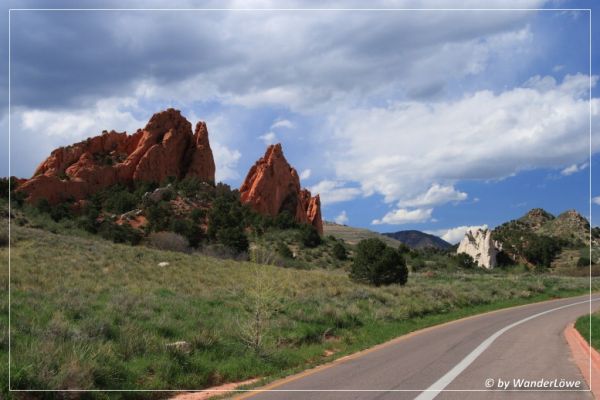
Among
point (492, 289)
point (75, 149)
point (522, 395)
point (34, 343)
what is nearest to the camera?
point (522, 395)

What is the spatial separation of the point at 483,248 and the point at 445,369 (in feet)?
270

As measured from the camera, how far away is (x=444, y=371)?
995cm

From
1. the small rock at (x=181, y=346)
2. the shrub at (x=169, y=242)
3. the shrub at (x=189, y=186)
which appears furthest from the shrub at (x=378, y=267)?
the shrub at (x=189, y=186)

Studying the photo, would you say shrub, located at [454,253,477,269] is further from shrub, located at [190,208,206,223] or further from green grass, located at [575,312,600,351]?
green grass, located at [575,312,600,351]

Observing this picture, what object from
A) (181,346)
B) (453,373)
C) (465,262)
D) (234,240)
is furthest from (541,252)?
(181,346)

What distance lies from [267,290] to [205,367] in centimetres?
272

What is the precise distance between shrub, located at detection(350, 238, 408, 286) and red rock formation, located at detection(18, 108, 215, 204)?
55.8m

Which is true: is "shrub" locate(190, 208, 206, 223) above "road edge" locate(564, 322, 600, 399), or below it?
above

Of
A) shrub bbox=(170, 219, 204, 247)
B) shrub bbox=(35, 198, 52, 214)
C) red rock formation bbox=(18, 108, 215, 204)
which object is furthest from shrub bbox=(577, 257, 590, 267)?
shrub bbox=(35, 198, 52, 214)

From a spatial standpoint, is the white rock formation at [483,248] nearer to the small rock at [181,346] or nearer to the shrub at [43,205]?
the shrub at [43,205]

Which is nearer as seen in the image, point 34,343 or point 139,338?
point 34,343

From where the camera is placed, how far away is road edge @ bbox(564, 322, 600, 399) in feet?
27.8

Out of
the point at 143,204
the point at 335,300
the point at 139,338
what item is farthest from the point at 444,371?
the point at 143,204

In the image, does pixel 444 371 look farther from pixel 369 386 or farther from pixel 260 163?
pixel 260 163
